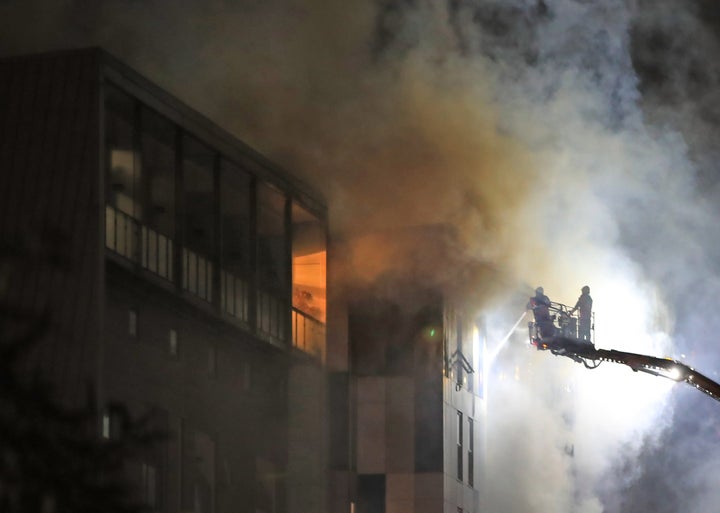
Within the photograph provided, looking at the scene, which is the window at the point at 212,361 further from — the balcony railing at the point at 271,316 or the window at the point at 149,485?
the window at the point at 149,485

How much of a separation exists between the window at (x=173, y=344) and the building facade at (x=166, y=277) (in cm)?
3

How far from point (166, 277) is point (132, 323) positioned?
1459mm

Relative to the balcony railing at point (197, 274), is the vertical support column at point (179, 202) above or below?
above

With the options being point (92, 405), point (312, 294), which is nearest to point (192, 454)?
point (92, 405)

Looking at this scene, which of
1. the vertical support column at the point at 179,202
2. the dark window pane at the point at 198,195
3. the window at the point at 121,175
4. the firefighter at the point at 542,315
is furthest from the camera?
the firefighter at the point at 542,315

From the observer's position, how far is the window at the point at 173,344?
26.5 metres

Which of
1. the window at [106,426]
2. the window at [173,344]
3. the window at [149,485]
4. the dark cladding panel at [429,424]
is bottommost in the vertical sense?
the window at [149,485]

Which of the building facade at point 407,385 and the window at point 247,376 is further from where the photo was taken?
the building facade at point 407,385

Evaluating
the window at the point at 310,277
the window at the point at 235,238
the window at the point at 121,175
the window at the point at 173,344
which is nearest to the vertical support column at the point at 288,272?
the window at the point at 310,277

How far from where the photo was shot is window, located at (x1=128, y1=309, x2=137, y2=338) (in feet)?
82.3

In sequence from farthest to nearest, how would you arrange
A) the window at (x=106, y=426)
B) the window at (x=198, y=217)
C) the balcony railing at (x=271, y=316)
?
the balcony railing at (x=271, y=316), the window at (x=198, y=217), the window at (x=106, y=426)

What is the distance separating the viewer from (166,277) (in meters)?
26.5

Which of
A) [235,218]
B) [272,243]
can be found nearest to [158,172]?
[235,218]

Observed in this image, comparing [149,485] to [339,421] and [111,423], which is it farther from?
[339,421]
